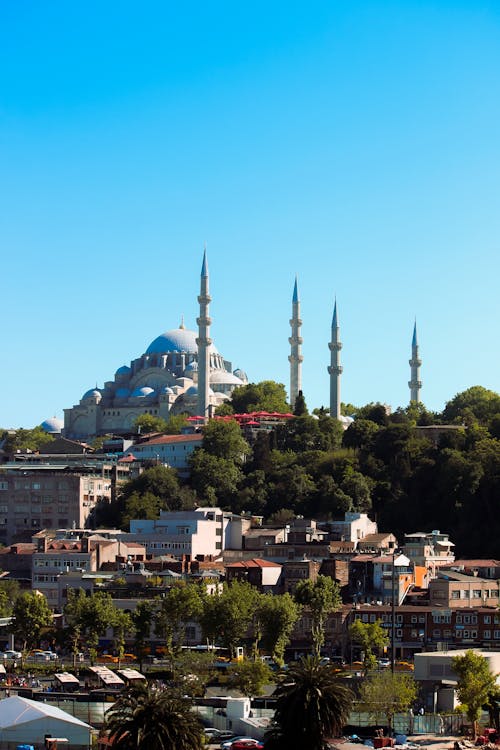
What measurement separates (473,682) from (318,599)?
1684 centimetres

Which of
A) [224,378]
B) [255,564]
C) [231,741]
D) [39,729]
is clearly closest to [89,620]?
[255,564]

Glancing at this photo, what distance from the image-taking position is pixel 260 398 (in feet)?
393

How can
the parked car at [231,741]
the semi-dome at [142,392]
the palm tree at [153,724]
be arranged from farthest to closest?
the semi-dome at [142,392]
the parked car at [231,741]
the palm tree at [153,724]

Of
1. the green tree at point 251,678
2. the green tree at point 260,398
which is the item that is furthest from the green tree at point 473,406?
the green tree at point 251,678

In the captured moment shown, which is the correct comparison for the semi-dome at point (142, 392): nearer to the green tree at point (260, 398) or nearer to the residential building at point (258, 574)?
the green tree at point (260, 398)

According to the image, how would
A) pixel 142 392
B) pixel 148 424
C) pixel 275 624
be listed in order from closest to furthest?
1. pixel 275 624
2. pixel 148 424
3. pixel 142 392

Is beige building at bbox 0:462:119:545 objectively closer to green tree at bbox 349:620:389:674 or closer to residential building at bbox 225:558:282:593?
residential building at bbox 225:558:282:593

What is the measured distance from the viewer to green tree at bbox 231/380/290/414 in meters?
117

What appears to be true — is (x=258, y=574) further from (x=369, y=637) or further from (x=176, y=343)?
(x=176, y=343)

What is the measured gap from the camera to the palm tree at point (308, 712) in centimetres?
3834

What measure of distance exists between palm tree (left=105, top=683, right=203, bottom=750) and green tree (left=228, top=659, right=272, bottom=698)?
56.1 ft

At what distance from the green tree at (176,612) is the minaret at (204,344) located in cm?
5022

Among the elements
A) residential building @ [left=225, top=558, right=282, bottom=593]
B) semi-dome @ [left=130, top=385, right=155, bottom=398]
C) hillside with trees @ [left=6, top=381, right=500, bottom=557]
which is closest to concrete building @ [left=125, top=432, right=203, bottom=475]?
hillside with trees @ [left=6, top=381, right=500, bottom=557]

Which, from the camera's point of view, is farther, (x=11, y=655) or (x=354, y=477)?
(x=354, y=477)
